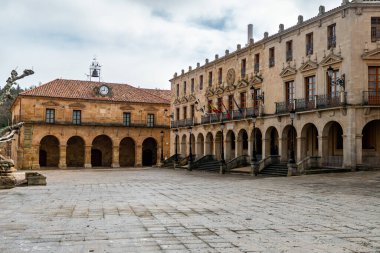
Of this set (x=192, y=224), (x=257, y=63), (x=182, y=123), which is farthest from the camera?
(x=182, y=123)

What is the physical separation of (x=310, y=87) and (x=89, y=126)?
93.7 ft

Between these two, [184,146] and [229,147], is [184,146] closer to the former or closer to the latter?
[184,146]

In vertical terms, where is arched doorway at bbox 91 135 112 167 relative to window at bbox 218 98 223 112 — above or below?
below

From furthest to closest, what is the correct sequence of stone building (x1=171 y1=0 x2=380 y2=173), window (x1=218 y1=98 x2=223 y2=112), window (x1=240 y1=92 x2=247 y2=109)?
window (x1=218 y1=98 x2=223 y2=112)
window (x1=240 y1=92 x2=247 y2=109)
stone building (x1=171 y1=0 x2=380 y2=173)

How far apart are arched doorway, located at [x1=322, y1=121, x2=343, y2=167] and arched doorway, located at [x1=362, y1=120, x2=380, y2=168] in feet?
4.57

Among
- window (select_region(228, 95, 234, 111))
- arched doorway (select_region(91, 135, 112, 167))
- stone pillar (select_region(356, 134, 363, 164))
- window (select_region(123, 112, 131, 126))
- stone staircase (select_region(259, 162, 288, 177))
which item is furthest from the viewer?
arched doorway (select_region(91, 135, 112, 167))

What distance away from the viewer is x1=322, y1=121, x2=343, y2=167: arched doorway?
998 inches

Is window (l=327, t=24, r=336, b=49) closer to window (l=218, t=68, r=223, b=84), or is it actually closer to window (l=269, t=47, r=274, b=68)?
window (l=269, t=47, r=274, b=68)

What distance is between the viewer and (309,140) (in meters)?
28.8

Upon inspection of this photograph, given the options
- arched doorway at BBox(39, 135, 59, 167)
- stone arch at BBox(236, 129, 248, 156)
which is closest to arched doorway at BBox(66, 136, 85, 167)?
arched doorway at BBox(39, 135, 59, 167)

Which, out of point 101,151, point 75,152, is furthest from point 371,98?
point 75,152

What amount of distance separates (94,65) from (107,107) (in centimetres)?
1319

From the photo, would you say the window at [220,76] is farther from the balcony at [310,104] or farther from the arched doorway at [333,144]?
the arched doorway at [333,144]

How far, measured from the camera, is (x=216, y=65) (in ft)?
132
